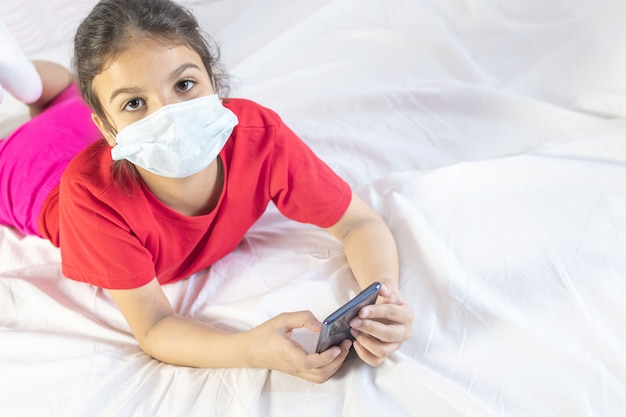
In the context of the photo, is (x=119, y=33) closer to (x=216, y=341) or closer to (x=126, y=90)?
(x=126, y=90)

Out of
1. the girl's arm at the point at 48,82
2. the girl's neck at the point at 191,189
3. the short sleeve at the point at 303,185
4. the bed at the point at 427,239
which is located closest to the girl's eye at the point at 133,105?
the girl's neck at the point at 191,189

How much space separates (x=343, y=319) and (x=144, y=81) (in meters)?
0.40

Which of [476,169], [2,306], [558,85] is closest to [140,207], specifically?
[2,306]

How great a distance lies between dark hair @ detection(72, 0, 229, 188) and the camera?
86cm

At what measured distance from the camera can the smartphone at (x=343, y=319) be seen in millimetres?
798

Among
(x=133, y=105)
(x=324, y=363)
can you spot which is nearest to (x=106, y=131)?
(x=133, y=105)

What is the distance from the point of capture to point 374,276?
1004 millimetres

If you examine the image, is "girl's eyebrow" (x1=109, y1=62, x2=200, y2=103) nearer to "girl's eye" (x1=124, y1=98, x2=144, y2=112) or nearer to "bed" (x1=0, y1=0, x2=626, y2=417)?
"girl's eye" (x1=124, y1=98, x2=144, y2=112)

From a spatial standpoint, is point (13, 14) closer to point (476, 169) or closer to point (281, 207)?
point (281, 207)

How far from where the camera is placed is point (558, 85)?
1.37 m

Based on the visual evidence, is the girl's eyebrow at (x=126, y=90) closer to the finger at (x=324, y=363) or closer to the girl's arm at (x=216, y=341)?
the girl's arm at (x=216, y=341)

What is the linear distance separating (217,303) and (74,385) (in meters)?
0.24

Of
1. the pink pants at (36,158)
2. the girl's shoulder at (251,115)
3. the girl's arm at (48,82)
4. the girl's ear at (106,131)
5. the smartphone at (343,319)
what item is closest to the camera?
the smartphone at (343,319)

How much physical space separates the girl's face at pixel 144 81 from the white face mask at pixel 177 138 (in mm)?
19
